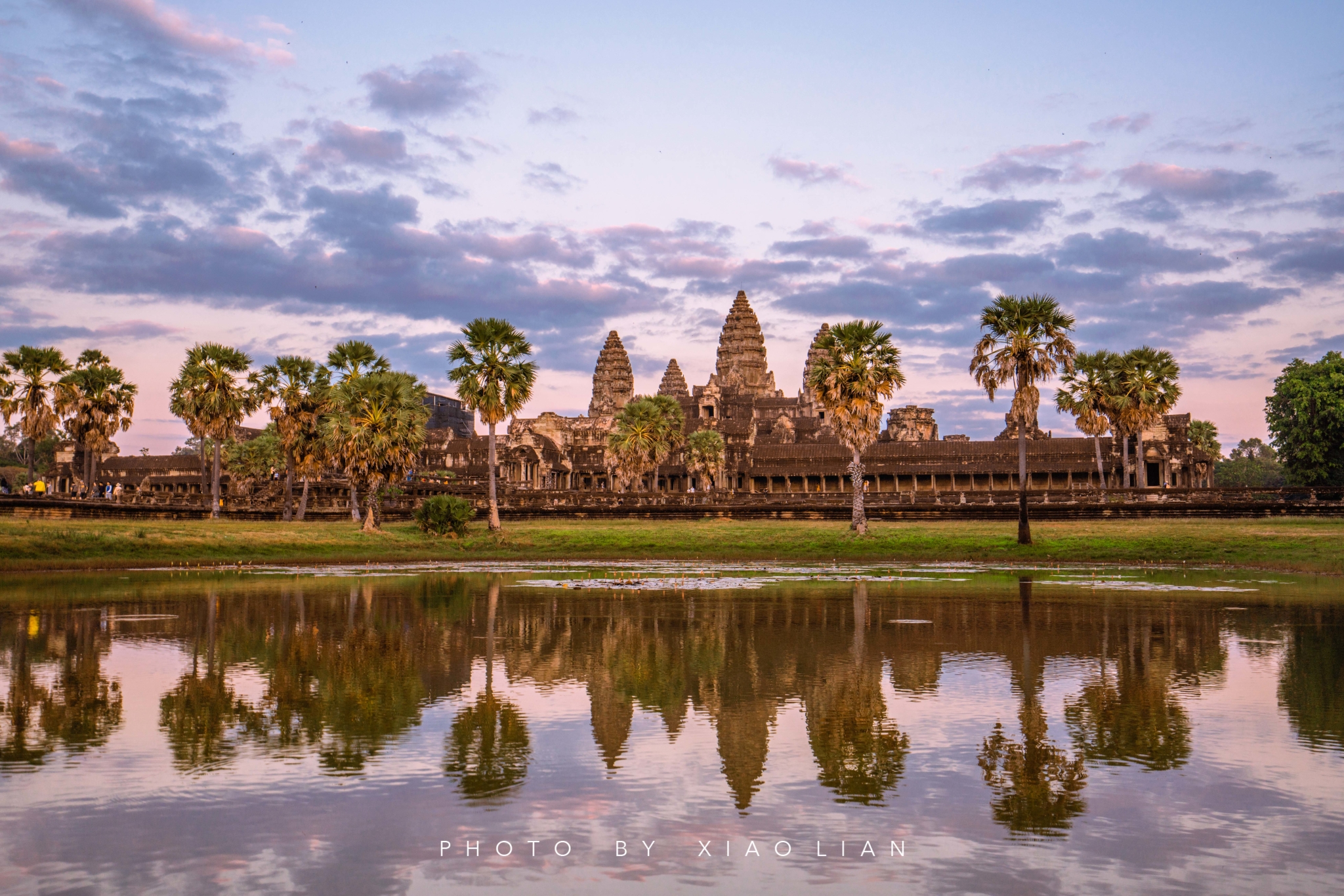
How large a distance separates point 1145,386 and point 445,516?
42.9m

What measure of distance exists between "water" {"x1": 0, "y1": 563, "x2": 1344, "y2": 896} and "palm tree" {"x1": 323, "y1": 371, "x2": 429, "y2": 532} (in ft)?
109

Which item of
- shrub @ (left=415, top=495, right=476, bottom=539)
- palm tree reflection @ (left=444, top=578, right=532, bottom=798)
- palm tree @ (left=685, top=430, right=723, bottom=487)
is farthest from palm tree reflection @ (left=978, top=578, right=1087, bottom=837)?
palm tree @ (left=685, top=430, right=723, bottom=487)

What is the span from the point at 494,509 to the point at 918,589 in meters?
32.5

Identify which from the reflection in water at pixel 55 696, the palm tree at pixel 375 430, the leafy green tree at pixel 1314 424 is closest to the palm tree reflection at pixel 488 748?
the reflection in water at pixel 55 696

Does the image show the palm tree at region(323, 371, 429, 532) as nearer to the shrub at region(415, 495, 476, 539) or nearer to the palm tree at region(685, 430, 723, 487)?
the shrub at region(415, 495, 476, 539)

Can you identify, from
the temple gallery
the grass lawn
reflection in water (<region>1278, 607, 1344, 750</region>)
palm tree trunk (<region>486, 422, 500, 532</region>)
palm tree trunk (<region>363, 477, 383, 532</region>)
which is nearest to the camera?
reflection in water (<region>1278, 607, 1344, 750</region>)

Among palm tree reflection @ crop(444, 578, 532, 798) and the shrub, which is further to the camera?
the shrub

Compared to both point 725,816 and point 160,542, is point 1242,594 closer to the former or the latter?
point 725,816

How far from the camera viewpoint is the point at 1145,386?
6606 centimetres

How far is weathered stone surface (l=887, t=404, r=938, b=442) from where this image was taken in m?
133

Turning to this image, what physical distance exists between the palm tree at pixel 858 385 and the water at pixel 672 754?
32.8 m

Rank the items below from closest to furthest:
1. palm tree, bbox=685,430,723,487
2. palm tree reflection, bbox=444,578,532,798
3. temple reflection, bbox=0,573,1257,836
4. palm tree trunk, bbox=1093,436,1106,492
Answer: palm tree reflection, bbox=444,578,532,798 < temple reflection, bbox=0,573,1257,836 < palm tree trunk, bbox=1093,436,1106,492 < palm tree, bbox=685,430,723,487

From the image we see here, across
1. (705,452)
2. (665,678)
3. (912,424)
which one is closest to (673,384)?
(912,424)

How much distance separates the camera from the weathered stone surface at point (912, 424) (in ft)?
436
